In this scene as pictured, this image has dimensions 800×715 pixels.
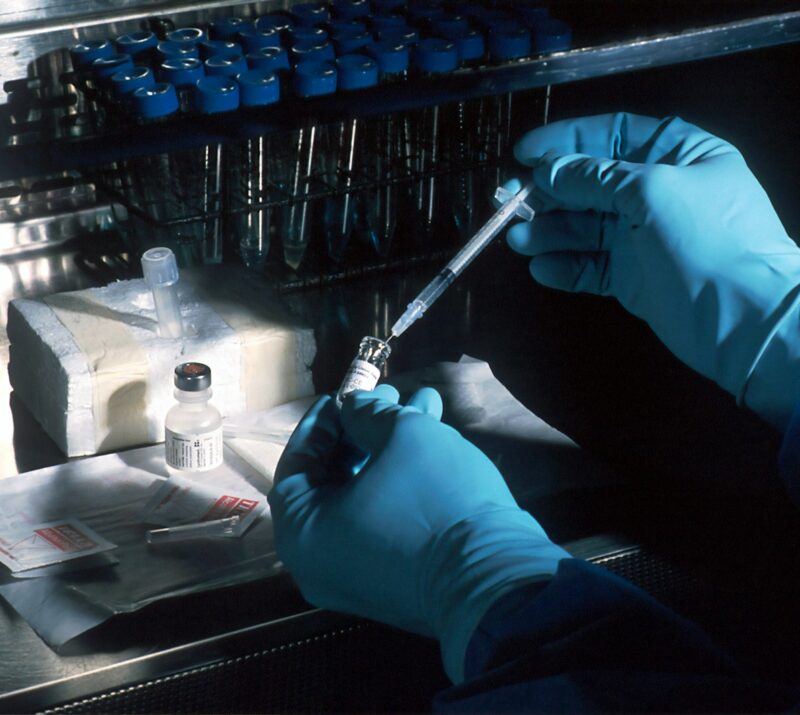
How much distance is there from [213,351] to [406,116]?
53 centimetres

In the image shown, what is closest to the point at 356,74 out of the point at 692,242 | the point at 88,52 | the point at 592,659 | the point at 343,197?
the point at 343,197

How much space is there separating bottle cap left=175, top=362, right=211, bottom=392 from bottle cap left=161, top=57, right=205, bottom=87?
39 cm

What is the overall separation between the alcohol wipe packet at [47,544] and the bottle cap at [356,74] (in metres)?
0.66

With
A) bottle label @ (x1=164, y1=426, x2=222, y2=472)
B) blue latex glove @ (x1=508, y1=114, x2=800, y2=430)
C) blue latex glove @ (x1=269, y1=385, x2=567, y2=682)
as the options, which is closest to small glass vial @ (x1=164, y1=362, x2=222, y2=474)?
bottle label @ (x1=164, y1=426, x2=222, y2=472)

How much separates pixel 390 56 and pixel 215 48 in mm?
245

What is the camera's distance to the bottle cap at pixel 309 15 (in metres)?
1.64

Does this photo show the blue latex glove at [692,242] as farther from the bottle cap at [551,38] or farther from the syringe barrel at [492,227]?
the bottle cap at [551,38]

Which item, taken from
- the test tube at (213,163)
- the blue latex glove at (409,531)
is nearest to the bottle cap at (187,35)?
the test tube at (213,163)

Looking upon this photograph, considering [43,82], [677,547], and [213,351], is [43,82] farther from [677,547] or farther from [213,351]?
[677,547]

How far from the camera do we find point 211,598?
114 cm

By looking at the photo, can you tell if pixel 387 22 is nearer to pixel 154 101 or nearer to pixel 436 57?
pixel 436 57

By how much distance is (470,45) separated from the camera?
1.56 m

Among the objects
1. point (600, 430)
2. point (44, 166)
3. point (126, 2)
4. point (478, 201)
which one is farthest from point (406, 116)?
point (44, 166)

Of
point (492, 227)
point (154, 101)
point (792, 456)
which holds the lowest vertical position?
point (792, 456)
